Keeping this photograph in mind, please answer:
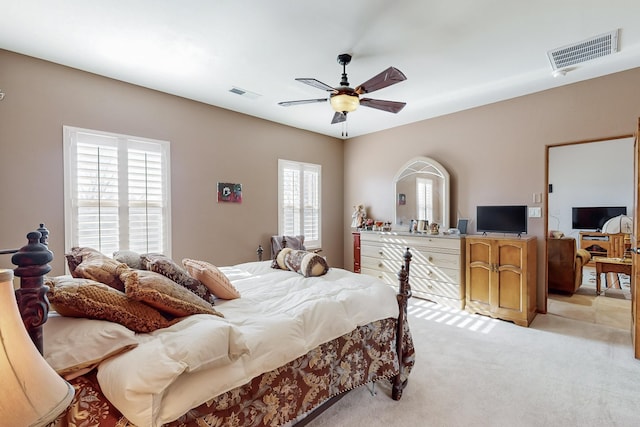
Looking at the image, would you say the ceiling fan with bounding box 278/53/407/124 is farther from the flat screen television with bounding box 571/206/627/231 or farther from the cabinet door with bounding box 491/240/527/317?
the flat screen television with bounding box 571/206/627/231

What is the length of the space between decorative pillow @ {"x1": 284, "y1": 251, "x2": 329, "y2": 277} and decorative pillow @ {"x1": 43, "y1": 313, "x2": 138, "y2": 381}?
5.06 feet

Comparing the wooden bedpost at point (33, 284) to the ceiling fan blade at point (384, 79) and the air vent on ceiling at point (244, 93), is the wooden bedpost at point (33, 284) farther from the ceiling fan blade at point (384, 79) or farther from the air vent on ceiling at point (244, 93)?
the air vent on ceiling at point (244, 93)

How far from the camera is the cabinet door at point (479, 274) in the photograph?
374 cm

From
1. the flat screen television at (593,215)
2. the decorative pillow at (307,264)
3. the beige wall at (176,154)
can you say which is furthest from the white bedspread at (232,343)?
the flat screen television at (593,215)

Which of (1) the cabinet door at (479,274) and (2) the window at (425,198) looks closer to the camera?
(1) the cabinet door at (479,274)

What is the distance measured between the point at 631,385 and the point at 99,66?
5.62 m

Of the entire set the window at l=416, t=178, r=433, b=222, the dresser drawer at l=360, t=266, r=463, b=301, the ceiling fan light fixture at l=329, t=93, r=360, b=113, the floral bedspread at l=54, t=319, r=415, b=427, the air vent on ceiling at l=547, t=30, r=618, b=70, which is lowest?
the dresser drawer at l=360, t=266, r=463, b=301

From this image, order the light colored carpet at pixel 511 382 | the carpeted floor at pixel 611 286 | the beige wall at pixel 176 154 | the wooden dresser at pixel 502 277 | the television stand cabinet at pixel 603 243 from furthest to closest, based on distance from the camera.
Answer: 1. the television stand cabinet at pixel 603 243
2. the carpeted floor at pixel 611 286
3. the wooden dresser at pixel 502 277
4. the beige wall at pixel 176 154
5. the light colored carpet at pixel 511 382

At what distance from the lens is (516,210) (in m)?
3.88

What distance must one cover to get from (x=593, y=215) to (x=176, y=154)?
8696 mm

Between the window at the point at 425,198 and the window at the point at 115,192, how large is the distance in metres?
3.80

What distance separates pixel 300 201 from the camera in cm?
537

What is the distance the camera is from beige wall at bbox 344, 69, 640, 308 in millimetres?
3277

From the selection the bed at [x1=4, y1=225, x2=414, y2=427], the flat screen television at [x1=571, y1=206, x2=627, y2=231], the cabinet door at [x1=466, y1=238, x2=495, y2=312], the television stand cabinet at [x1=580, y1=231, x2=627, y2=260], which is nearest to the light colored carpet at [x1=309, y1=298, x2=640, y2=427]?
the bed at [x1=4, y1=225, x2=414, y2=427]
